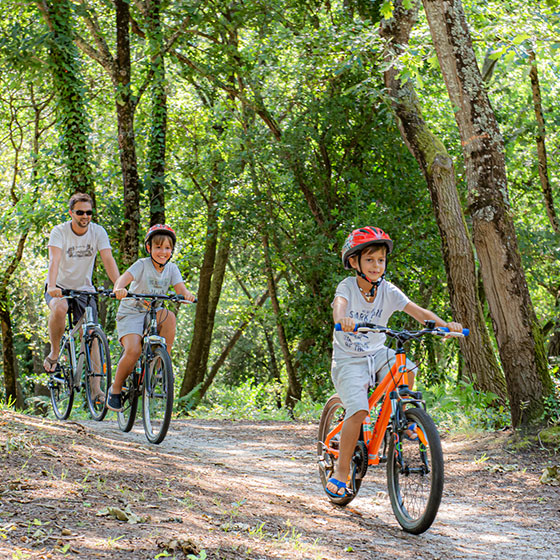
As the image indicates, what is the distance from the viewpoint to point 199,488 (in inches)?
213

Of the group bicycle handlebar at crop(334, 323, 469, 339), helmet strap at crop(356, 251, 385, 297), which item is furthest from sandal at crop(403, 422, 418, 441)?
helmet strap at crop(356, 251, 385, 297)

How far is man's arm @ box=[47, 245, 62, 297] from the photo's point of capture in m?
7.78

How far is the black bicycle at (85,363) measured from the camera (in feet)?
27.5

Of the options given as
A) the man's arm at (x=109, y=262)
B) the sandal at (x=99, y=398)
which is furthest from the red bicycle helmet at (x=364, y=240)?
the sandal at (x=99, y=398)

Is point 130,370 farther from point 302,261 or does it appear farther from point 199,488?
point 302,261

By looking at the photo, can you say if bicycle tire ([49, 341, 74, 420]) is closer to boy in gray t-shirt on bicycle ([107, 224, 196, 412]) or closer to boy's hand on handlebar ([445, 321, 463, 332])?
boy in gray t-shirt on bicycle ([107, 224, 196, 412])

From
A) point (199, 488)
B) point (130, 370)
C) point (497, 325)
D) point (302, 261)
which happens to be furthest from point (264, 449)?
point (302, 261)

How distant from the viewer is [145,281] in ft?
25.7

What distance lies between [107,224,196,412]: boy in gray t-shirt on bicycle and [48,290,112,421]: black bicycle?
49 centimetres

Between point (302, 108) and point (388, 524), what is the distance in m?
10.9

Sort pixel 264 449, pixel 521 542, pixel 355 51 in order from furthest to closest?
1. pixel 355 51
2. pixel 264 449
3. pixel 521 542

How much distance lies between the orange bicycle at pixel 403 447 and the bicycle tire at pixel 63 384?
175 inches

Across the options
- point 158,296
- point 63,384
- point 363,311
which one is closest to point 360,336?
point 363,311

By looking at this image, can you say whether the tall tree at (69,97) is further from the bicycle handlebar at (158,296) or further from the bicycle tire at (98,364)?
the bicycle handlebar at (158,296)
